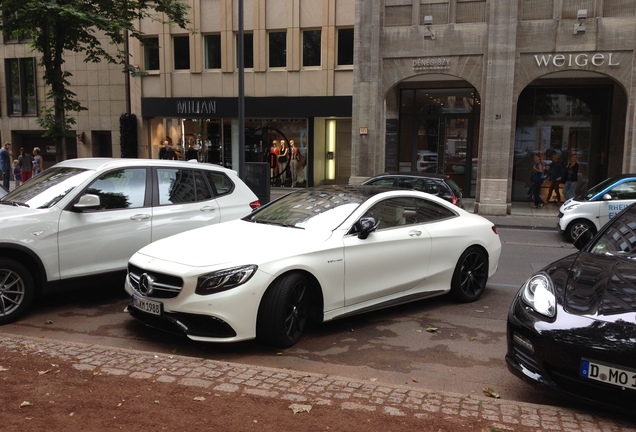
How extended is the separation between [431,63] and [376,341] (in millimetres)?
15515

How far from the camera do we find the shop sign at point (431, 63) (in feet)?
63.2

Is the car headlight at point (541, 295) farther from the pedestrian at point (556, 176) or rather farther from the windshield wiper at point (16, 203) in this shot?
the pedestrian at point (556, 176)

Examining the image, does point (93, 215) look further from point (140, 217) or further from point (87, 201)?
point (140, 217)

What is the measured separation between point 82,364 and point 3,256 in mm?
2117

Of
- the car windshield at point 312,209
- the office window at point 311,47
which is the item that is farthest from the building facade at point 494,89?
the car windshield at point 312,209

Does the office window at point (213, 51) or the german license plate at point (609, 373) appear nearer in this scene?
the german license plate at point (609, 373)

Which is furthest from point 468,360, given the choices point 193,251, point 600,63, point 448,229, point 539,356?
point 600,63

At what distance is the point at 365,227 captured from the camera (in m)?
5.84

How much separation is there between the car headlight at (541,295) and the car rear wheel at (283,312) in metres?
2.00

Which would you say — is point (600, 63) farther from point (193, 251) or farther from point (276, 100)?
point (193, 251)

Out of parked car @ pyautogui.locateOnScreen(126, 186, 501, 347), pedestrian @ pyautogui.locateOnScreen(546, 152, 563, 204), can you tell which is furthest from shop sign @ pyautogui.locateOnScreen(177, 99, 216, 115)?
parked car @ pyautogui.locateOnScreen(126, 186, 501, 347)

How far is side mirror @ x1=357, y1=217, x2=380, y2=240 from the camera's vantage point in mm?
5848

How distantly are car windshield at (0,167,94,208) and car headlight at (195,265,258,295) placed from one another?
2572 millimetres

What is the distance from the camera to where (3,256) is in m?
5.93
